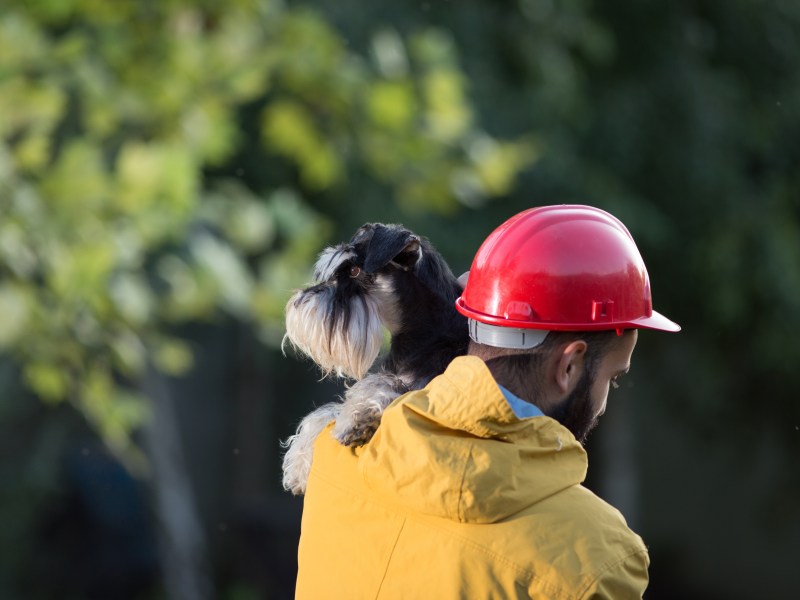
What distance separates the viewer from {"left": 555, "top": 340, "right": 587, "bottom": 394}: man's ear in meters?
1.92

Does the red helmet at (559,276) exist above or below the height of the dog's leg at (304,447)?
above

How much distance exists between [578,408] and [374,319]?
61cm

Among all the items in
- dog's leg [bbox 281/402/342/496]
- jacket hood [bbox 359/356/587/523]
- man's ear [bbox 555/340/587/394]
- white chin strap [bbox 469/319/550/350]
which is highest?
white chin strap [bbox 469/319/550/350]

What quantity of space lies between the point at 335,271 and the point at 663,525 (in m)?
7.73

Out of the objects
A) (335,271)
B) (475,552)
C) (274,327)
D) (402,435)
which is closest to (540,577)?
(475,552)

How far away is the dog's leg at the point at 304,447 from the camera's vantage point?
94.7 inches

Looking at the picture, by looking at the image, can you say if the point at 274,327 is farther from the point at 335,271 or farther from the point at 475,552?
the point at 475,552

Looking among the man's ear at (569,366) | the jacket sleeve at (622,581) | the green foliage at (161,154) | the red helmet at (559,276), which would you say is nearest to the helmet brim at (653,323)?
the red helmet at (559,276)

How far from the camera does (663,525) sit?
9.42 meters

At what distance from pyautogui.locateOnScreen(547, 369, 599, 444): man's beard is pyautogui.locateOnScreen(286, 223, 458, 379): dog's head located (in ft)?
1.90

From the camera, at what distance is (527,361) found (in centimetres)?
192

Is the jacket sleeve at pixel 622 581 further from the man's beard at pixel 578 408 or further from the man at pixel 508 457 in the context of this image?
the man's beard at pixel 578 408

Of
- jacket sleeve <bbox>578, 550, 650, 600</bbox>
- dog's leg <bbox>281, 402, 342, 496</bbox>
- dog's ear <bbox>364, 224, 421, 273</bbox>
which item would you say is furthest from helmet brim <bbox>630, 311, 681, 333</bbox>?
dog's leg <bbox>281, 402, 342, 496</bbox>

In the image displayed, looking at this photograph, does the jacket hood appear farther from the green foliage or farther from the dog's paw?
the green foliage
